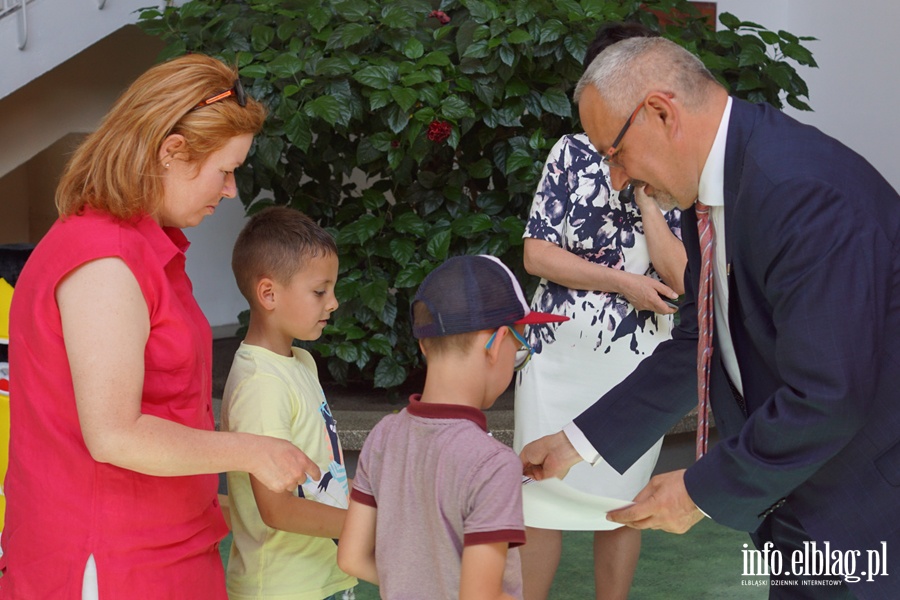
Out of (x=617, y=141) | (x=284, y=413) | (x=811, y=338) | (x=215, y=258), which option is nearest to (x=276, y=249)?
(x=284, y=413)

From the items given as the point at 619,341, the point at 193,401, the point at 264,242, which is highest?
the point at 264,242

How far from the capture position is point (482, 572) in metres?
1.58

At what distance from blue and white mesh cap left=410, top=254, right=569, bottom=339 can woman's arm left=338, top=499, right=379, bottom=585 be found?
1.02 ft

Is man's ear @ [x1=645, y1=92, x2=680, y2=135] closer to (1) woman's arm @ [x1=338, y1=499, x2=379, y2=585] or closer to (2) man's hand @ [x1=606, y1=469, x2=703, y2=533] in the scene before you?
(2) man's hand @ [x1=606, y1=469, x2=703, y2=533]

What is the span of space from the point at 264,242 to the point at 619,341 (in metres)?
1.05

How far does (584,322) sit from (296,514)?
1123mm

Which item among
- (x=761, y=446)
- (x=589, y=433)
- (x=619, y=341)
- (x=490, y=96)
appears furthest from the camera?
(x=490, y=96)

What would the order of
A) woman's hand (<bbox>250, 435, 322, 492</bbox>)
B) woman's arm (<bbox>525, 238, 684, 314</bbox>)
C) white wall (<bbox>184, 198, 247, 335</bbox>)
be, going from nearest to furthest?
1. woman's hand (<bbox>250, 435, 322, 492</bbox>)
2. woman's arm (<bbox>525, 238, 684, 314</bbox>)
3. white wall (<bbox>184, 198, 247, 335</bbox>)

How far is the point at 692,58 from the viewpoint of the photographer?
186cm

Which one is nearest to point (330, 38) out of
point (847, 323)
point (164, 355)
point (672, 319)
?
point (672, 319)

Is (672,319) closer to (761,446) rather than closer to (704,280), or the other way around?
(704,280)

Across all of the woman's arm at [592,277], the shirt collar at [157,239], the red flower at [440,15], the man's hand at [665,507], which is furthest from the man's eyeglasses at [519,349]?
the red flower at [440,15]

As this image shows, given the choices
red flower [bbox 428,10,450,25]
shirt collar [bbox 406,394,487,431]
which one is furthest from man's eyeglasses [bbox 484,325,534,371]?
red flower [bbox 428,10,450,25]

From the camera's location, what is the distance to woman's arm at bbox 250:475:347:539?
2.02 metres
